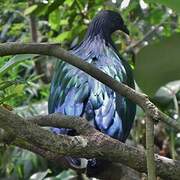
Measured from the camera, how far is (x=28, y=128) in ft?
2.12

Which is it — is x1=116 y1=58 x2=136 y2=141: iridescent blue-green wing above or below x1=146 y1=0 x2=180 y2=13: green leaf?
below

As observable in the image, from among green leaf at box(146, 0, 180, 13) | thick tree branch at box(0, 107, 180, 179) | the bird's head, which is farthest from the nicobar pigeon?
green leaf at box(146, 0, 180, 13)

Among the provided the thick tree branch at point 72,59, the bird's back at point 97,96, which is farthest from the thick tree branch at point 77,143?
the bird's back at point 97,96

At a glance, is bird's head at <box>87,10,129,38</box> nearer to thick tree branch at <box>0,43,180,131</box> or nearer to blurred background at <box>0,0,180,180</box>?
blurred background at <box>0,0,180,180</box>

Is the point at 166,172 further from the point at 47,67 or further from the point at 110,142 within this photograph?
the point at 47,67

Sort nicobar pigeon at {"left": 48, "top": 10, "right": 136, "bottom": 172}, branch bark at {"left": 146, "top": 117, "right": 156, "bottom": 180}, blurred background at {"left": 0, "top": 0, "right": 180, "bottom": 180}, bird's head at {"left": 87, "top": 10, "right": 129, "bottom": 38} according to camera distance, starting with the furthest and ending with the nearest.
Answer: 1. blurred background at {"left": 0, "top": 0, "right": 180, "bottom": 180}
2. bird's head at {"left": 87, "top": 10, "right": 129, "bottom": 38}
3. nicobar pigeon at {"left": 48, "top": 10, "right": 136, "bottom": 172}
4. branch bark at {"left": 146, "top": 117, "right": 156, "bottom": 180}

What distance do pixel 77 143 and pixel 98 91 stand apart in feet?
1.32

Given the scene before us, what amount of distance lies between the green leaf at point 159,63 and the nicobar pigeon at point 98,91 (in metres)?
0.25

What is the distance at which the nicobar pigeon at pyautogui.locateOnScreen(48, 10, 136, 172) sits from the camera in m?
1.03

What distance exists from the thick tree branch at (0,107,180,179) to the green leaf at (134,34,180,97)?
0.33 feet

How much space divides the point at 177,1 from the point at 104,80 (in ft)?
0.79

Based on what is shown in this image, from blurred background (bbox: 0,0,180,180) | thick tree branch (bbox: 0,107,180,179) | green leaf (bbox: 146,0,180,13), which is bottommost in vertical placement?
blurred background (bbox: 0,0,180,180)

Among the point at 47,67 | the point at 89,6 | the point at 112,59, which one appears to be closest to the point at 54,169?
the point at 47,67

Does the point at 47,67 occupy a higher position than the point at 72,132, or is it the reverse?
the point at 72,132
